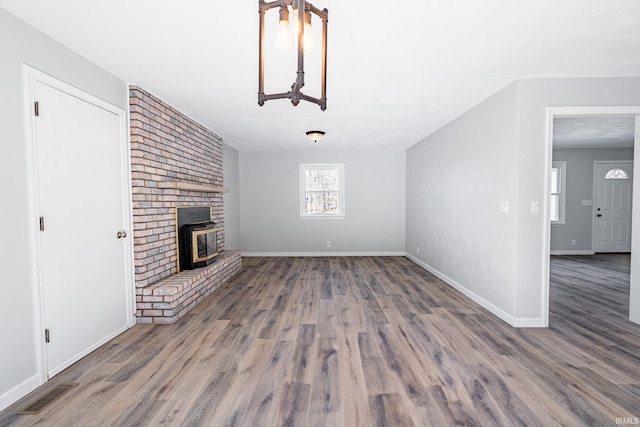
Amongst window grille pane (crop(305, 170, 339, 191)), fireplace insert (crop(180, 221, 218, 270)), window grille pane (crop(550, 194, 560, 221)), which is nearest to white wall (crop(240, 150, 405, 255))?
window grille pane (crop(305, 170, 339, 191))

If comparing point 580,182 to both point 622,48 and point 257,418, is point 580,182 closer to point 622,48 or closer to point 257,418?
point 622,48

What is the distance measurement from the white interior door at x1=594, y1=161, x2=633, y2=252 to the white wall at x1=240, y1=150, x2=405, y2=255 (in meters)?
4.53

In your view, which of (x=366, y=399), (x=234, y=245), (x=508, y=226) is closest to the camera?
(x=366, y=399)

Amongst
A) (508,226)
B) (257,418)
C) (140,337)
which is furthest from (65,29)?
(508,226)

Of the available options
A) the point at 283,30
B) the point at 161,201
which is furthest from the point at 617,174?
Answer: the point at 161,201

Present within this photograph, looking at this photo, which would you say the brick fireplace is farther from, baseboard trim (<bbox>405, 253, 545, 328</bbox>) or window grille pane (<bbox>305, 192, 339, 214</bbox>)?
baseboard trim (<bbox>405, 253, 545, 328</bbox>)

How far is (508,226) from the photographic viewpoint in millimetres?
2973

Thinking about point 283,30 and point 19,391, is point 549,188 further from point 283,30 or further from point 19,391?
point 19,391

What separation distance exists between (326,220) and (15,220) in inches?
207

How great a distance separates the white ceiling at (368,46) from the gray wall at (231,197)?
90.1 inches

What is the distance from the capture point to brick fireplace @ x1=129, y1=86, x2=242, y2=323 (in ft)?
9.71

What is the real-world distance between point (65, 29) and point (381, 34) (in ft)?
7.24

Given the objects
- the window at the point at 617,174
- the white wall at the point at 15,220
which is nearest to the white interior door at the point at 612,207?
the window at the point at 617,174

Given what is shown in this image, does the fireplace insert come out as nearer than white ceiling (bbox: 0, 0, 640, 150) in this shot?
No
